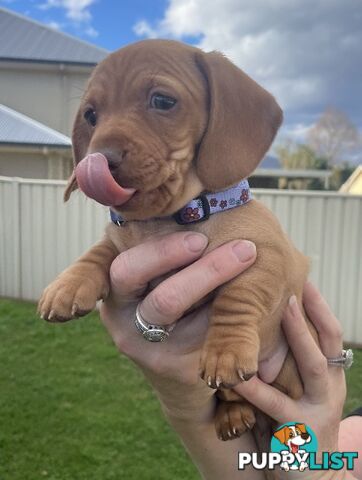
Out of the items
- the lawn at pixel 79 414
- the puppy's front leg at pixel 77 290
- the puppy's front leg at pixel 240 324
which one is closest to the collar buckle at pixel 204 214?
the puppy's front leg at pixel 240 324

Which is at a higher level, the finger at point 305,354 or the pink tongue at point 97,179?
the pink tongue at point 97,179

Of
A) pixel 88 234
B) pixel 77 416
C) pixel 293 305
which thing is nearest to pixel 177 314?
pixel 293 305

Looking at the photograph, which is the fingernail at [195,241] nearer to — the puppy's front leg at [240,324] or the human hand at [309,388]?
the puppy's front leg at [240,324]

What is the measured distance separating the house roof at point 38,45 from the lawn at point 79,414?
8.89m

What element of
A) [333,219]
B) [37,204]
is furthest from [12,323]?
[333,219]

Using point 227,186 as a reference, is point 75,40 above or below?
above

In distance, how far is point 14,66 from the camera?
14.0m

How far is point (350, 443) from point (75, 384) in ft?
11.9

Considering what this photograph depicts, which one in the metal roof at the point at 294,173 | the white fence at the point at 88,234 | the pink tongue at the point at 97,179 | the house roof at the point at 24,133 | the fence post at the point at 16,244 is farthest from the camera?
the metal roof at the point at 294,173

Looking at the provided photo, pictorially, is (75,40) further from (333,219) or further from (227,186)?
(227,186)

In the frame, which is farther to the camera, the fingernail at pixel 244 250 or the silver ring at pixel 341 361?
the silver ring at pixel 341 361

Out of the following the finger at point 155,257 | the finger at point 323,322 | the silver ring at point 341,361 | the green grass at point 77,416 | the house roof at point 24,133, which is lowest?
the green grass at point 77,416

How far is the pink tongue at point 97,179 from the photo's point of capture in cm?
141

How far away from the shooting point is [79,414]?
490cm
